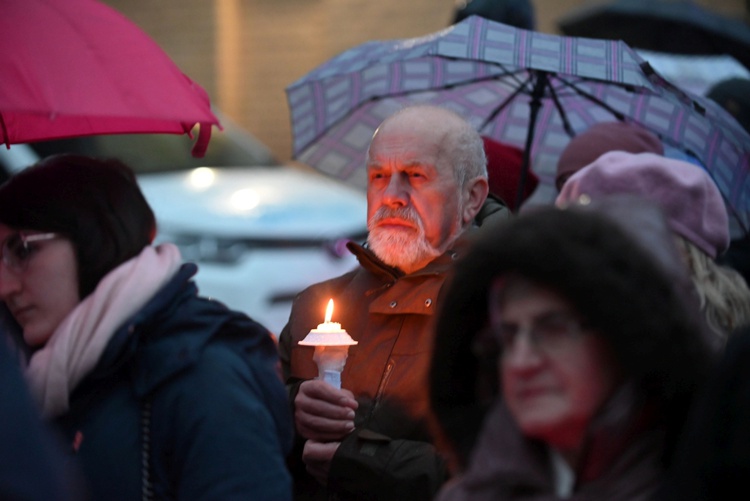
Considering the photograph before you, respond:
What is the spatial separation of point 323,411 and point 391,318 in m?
0.45

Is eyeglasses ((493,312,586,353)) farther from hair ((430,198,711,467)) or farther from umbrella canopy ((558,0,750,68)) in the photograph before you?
umbrella canopy ((558,0,750,68))

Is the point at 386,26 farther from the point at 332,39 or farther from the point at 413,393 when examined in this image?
the point at 413,393

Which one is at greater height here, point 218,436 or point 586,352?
point 586,352

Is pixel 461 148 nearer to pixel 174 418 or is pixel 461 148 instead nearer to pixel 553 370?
pixel 174 418

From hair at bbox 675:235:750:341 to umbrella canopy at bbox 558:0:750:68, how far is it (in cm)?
668

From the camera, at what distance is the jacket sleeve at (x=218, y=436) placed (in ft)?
8.84

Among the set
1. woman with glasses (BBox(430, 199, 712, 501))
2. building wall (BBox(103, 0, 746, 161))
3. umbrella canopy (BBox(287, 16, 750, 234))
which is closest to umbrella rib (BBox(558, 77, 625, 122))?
umbrella canopy (BBox(287, 16, 750, 234))

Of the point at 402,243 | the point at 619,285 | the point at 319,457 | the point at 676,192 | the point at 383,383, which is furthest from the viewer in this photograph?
the point at 402,243

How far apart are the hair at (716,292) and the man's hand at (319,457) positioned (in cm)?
103

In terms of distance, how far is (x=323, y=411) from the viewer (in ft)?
10.7

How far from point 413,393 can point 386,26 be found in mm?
9135

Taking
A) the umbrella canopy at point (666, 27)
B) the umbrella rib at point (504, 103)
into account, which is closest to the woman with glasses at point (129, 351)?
the umbrella rib at point (504, 103)

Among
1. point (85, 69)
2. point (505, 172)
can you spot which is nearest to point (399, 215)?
point (85, 69)

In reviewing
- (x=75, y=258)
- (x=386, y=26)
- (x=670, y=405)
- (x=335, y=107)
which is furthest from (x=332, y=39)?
(x=670, y=405)
